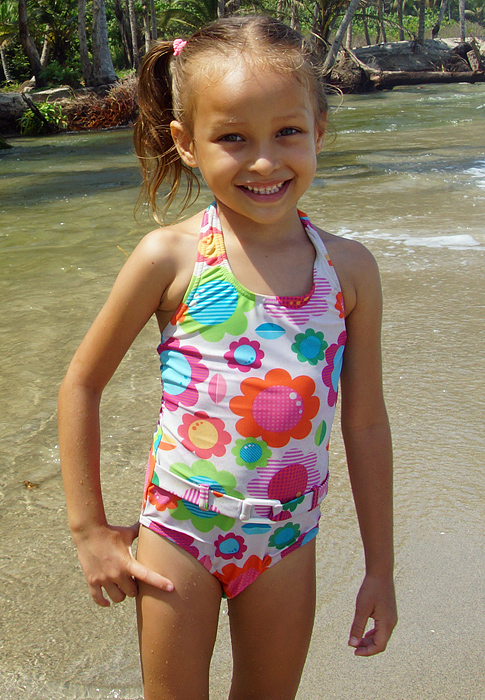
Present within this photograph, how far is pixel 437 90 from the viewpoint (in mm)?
27828

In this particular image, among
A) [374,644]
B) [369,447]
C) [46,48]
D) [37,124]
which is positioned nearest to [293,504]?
[369,447]

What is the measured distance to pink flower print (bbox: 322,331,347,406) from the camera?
155cm

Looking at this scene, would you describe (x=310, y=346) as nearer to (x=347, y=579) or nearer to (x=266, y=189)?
(x=266, y=189)

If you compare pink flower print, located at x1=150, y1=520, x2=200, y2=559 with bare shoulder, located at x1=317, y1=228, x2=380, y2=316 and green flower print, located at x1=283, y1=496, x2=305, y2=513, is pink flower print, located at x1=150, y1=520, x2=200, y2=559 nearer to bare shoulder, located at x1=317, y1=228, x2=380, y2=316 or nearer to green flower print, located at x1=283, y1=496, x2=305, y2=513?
green flower print, located at x1=283, y1=496, x2=305, y2=513

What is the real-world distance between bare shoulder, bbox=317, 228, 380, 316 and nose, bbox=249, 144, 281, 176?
25 cm

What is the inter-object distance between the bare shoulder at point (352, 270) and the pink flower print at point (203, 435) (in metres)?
0.40

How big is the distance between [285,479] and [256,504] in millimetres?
81

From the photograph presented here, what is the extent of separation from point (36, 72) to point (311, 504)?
85.5ft

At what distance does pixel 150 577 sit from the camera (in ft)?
4.62

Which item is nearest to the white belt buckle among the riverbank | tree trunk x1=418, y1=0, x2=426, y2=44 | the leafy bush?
the riverbank

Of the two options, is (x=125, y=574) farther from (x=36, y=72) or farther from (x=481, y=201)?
(x=36, y=72)

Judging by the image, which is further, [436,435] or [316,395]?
[436,435]

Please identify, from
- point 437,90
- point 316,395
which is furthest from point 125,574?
point 437,90

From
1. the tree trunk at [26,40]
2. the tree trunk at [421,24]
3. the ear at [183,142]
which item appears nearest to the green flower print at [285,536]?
the ear at [183,142]
